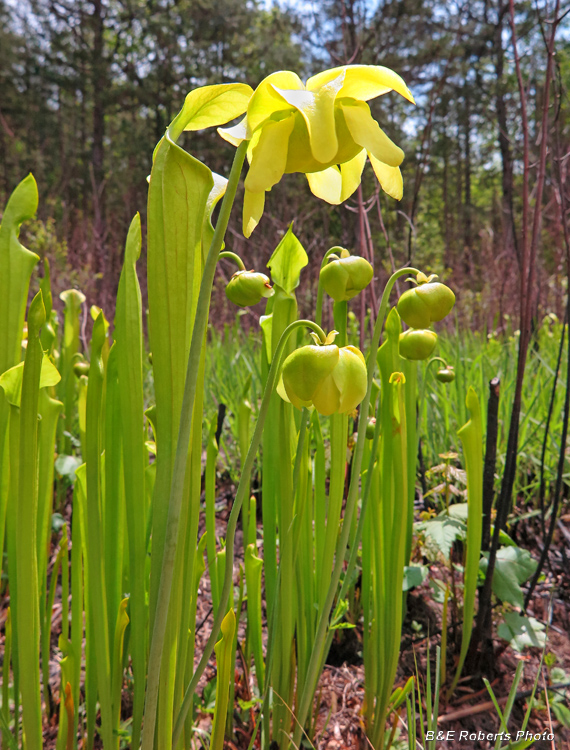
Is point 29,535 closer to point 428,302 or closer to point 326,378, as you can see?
point 326,378

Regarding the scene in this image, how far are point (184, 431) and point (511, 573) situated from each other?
32.2 inches

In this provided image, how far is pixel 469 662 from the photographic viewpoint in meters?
0.95

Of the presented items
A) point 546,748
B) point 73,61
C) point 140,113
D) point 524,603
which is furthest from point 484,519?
point 140,113

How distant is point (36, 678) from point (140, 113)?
1279 cm

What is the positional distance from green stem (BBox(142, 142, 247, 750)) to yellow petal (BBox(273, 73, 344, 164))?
2.0 inches

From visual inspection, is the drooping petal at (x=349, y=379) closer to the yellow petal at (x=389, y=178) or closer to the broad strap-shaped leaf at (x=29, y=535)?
the yellow petal at (x=389, y=178)

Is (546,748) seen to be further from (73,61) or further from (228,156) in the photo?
(73,61)

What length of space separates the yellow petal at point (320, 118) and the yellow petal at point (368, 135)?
2 centimetres

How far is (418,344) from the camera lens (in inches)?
27.3

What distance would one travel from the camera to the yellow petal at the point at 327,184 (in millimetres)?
466

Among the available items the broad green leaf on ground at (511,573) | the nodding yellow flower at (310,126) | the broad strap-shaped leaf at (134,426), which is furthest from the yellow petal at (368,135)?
the broad green leaf on ground at (511,573)

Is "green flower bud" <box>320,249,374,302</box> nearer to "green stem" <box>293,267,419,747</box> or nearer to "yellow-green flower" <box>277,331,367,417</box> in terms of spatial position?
"green stem" <box>293,267,419,747</box>

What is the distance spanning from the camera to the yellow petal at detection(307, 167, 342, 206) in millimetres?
466

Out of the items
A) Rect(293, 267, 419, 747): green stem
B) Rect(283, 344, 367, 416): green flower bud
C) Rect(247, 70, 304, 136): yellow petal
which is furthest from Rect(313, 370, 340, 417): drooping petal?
Rect(247, 70, 304, 136): yellow petal
